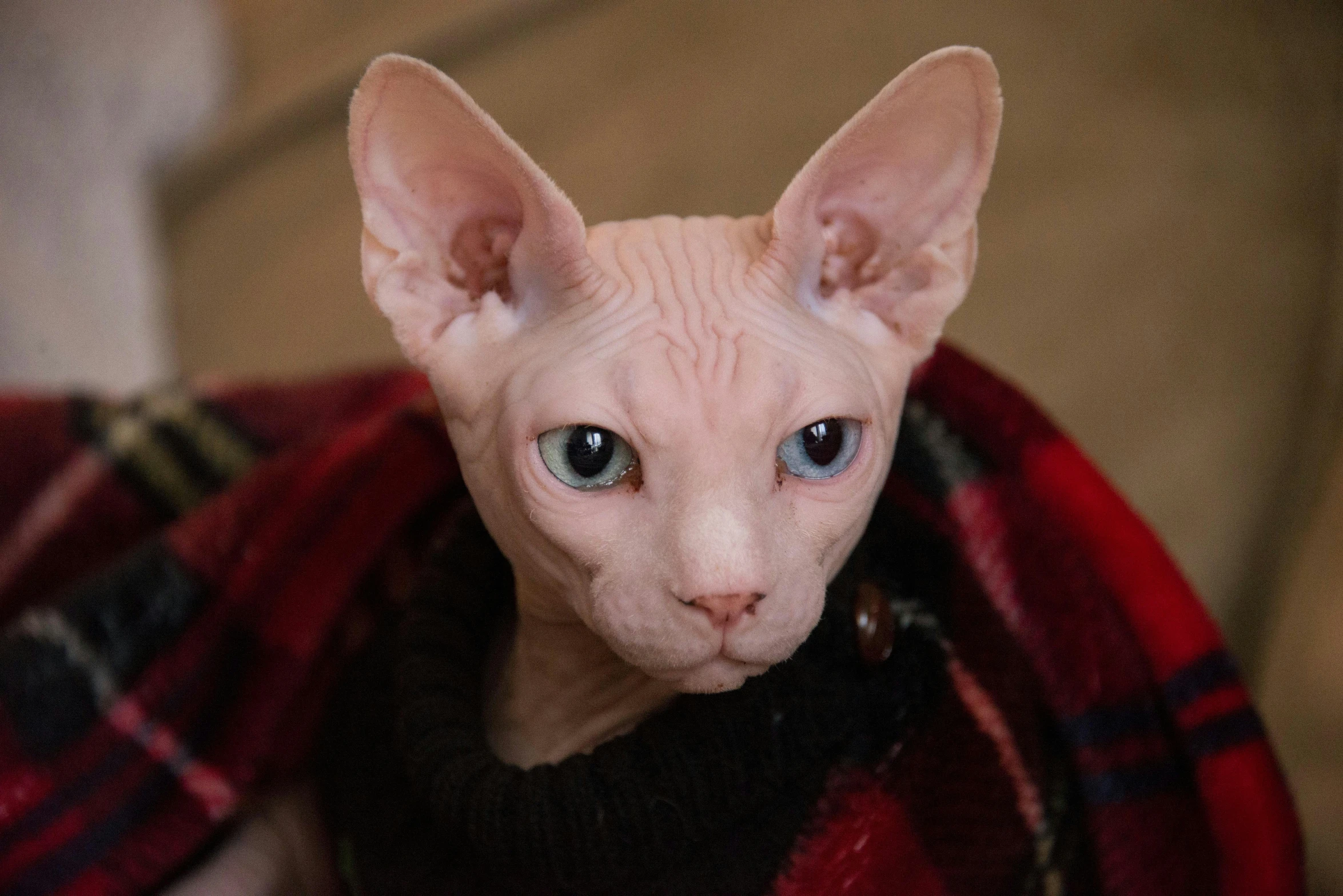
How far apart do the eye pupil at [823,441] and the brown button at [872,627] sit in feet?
0.44

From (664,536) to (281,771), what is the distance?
49 centimetres

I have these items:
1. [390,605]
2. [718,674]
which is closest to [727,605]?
[718,674]

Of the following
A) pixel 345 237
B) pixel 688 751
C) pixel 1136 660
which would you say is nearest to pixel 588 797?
pixel 688 751

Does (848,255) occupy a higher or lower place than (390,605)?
higher

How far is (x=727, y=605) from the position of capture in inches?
15.9

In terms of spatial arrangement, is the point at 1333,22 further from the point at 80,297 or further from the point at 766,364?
the point at 80,297

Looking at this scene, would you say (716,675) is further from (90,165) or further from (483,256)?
(90,165)

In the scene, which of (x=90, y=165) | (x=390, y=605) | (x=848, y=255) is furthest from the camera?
(x=90, y=165)

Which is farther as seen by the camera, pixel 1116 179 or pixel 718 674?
pixel 1116 179

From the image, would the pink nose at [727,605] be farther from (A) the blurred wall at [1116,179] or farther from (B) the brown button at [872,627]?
(A) the blurred wall at [1116,179]

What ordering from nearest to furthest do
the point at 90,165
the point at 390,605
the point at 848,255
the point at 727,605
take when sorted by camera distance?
the point at 727,605 < the point at 848,255 < the point at 390,605 < the point at 90,165

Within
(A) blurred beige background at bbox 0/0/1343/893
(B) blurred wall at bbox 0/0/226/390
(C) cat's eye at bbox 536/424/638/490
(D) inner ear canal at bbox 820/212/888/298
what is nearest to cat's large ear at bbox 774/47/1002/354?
(D) inner ear canal at bbox 820/212/888/298

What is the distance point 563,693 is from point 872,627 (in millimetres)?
157

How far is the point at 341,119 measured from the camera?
1307 mm
